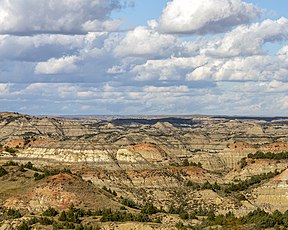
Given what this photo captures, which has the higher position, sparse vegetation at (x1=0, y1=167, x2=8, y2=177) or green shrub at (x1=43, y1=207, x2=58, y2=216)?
sparse vegetation at (x1=0, y1=167, x2=8, y2=177)

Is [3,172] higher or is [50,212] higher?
[3,172]

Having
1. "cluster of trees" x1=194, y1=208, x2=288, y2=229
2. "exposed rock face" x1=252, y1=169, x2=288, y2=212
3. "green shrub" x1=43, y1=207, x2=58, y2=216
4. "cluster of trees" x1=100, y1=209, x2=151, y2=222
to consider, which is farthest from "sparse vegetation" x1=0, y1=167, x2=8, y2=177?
"cluster of trees" x1=194, y1=208, x2=288, y2=229

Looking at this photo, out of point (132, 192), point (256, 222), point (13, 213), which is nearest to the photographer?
point (256, 222)

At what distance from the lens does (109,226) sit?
270ft

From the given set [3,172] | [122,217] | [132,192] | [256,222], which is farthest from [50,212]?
[132,192]

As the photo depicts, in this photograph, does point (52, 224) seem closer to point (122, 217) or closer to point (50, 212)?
point (50, 212)

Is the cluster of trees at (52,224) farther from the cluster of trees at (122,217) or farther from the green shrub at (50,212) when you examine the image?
the green shrub at (50,212)

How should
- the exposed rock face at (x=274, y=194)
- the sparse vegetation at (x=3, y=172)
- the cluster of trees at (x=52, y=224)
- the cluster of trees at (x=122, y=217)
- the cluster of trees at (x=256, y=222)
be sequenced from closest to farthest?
the cluster of trees at (x=256, y=222), the cluster of trees at (x=52, y=224), the cluster of trees at (x=122, y=217), the exposed rock face at (x=274, y=194), the sparse vegetation at (x=3, y=172)

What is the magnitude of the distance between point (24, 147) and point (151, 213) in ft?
321

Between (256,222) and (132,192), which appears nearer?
(256,222)

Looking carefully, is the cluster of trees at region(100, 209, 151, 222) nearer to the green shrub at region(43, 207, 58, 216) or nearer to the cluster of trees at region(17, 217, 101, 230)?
the cluster of trees at region(17, 217, 101, 230)

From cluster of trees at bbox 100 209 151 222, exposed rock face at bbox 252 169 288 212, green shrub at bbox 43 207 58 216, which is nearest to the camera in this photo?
cluster of trees at bbox 100 209 151 222

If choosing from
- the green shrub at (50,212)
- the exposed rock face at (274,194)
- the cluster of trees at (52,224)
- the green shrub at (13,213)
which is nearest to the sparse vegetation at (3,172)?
the green shrub at (13,213)

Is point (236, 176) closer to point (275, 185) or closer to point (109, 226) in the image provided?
point (275, 185)
